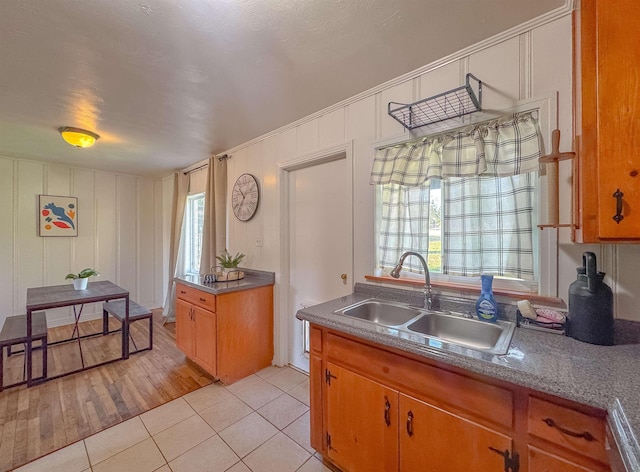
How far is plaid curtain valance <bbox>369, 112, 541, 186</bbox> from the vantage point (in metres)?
1.31

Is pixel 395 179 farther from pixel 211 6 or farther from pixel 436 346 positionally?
pixel 211 6

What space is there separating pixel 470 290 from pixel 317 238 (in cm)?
128

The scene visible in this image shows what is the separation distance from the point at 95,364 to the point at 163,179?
3.15 m

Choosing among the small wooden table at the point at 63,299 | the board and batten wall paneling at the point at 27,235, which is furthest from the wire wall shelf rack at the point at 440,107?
the board and batten wall paneling at the point at 27,235

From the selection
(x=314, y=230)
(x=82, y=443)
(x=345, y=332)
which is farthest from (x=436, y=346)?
(x=82, y=443)

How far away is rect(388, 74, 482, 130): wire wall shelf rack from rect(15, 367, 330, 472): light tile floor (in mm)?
2133

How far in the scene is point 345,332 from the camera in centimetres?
129

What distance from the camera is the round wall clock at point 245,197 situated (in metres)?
2.77

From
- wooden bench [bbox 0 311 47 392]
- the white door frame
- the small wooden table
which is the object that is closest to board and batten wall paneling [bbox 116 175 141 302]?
the small wooden table

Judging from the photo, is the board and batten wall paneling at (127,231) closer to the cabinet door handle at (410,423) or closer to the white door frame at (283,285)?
the white door frame at (283,285)

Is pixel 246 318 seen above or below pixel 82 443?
above

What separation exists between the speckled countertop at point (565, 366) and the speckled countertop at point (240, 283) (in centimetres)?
133

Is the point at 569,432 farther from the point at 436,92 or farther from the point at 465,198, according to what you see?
the point at 436,92

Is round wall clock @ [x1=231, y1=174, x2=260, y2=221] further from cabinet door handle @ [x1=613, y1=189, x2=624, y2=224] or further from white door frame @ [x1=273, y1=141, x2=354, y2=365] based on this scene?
cabinet door handle @ [x1=613, y1=189, x2=624, y2=224]
